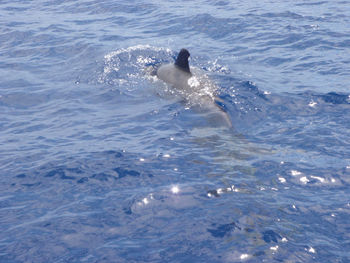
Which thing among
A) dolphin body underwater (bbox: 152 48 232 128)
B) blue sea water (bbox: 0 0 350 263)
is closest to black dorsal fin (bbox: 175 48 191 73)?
dolphin body underwater (bbox: 152 48 232 128)

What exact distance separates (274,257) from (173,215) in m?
2.14

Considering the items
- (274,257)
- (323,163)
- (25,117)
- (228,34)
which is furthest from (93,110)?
(228,34)

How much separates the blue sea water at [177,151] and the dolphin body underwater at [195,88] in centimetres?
15

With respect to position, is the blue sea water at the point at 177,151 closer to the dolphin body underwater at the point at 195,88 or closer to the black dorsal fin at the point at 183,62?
the dolphin body underwater at the point at 195,88

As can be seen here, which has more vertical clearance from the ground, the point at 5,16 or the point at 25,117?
the point at 5,16

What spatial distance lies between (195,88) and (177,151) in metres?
3.90

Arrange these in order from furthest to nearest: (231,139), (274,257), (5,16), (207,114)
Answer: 1. (5,16)
2. (207,114)
3. (231,139)
4. (274,257)

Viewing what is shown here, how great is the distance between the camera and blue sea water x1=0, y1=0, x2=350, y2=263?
7301 mm

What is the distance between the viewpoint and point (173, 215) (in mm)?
7969

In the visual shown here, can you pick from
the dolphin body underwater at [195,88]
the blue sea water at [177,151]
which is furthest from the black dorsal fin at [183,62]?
the blue sea water at [177,151]

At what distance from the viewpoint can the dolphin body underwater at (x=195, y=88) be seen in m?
11.7

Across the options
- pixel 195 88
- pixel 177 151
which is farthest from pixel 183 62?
pixel 177 151

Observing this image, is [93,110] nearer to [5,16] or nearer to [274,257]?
[274,257]

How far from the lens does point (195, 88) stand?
44.4 feet
